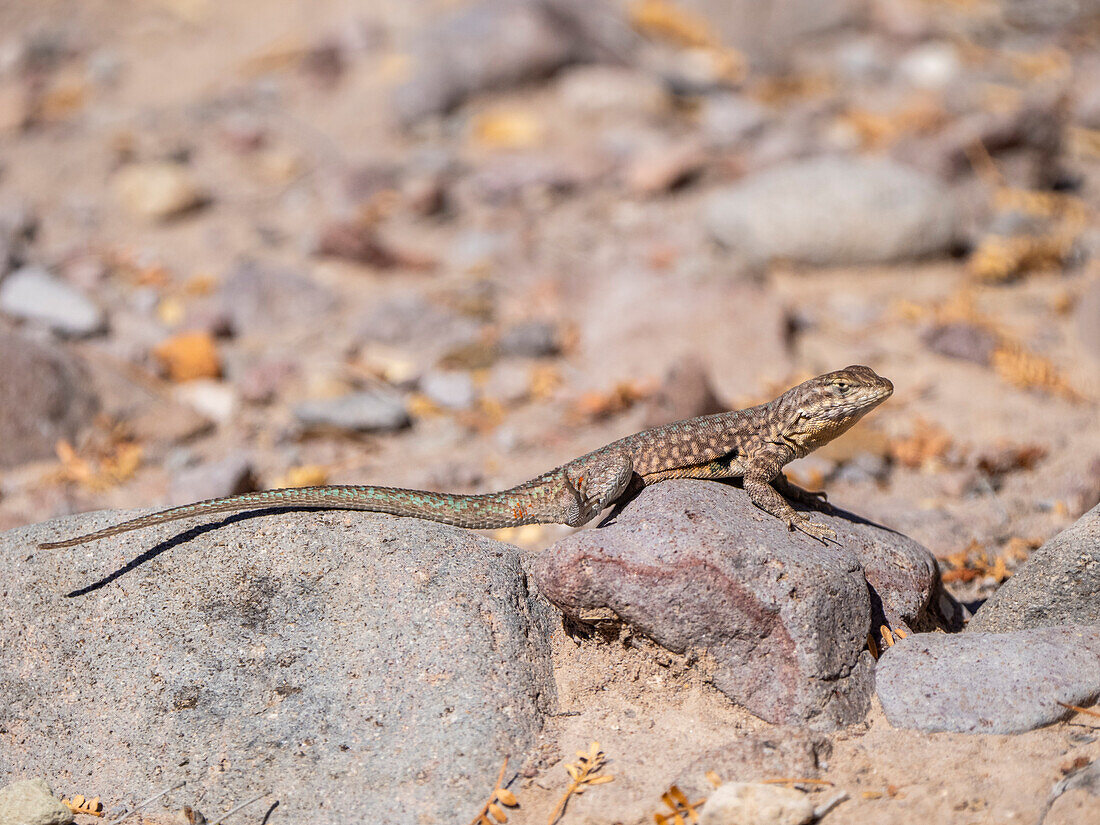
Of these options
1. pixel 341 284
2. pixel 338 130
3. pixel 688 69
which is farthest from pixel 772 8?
pixel 341 284

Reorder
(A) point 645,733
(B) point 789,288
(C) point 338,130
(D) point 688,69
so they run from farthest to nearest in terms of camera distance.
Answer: (D) point 688,69
(C) point 338,130
(B) point 789,288
(A) point 645,733

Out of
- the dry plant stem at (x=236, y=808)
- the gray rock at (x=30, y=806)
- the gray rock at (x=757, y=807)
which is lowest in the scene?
the dry plant stem at (x=236, y=808)

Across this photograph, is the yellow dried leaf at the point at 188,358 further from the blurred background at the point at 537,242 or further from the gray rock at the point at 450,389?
the gray rock at the point at 450,389

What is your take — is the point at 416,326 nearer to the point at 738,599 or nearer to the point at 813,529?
the point at 813,529

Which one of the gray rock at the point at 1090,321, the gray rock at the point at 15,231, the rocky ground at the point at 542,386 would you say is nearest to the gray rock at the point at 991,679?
the rocky ground at the point at 542,386

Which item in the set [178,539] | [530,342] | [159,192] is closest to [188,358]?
[530,342]

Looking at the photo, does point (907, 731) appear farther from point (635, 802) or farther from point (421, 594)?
point (421, 594)
